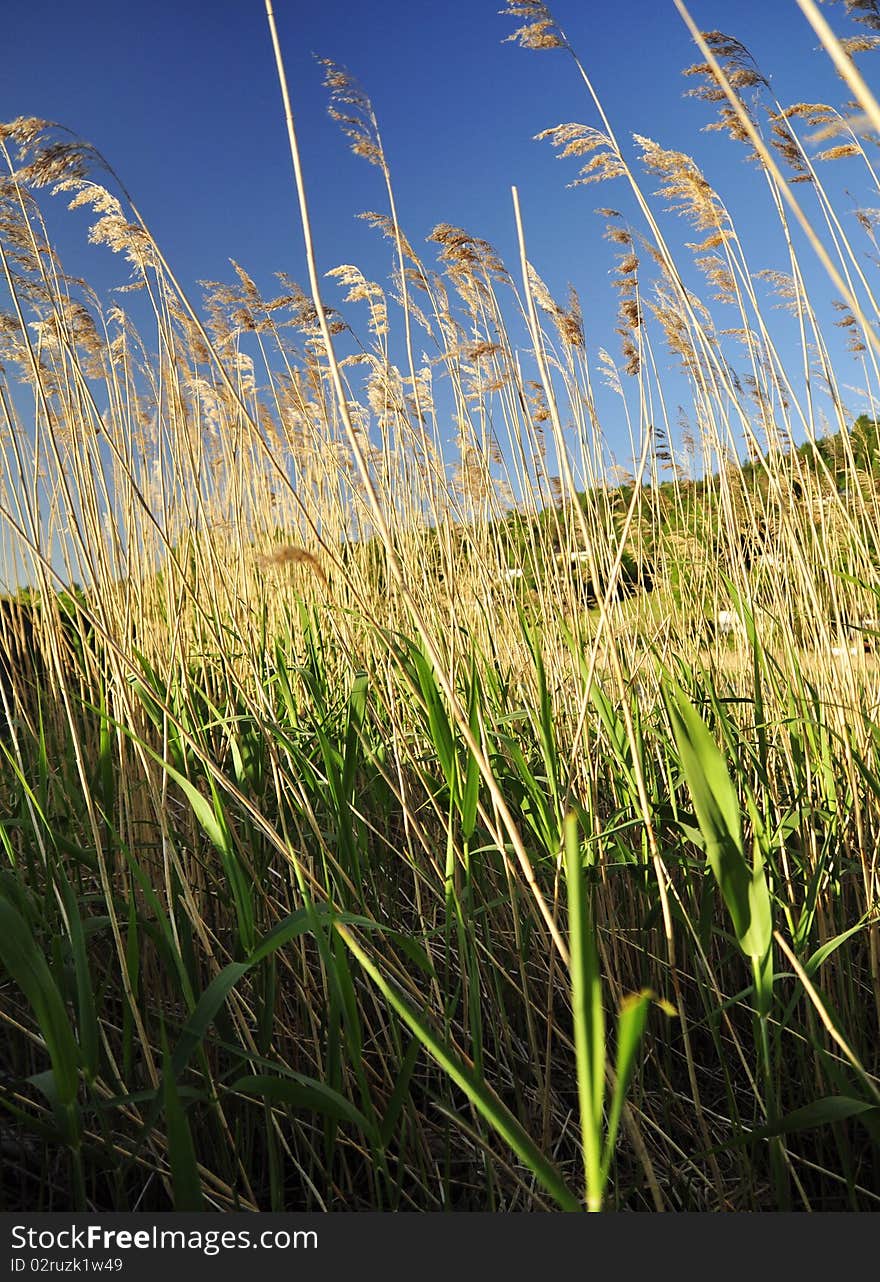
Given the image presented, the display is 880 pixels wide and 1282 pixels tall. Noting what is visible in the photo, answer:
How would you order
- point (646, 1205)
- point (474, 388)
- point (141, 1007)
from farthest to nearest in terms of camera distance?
point (474, 388) < point (141, 1007) < point (646, 1205)

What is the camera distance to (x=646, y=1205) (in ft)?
2.65

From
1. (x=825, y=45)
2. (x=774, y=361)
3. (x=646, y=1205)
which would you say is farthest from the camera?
(x=774, y=361)

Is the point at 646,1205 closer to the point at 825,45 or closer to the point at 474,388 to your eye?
the point at 825,45

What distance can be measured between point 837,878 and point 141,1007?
3.00 feet

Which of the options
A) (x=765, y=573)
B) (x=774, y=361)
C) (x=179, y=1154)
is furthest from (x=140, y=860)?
(x=765, y=573)

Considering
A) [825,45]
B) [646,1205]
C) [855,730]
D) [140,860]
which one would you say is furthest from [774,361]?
[140,860]

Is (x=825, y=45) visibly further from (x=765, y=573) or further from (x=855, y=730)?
(x=765, y=573)

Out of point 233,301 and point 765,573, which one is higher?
point 233,301

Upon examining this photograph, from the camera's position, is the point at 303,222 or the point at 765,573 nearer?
the point at 303,222

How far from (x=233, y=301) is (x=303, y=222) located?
156 cm

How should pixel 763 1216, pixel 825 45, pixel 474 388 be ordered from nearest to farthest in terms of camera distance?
pixel 825 45, pixel 763 1216, pixel 474 388

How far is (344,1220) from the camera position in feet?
1.82

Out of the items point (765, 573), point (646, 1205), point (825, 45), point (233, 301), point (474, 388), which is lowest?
point (646, 1205)

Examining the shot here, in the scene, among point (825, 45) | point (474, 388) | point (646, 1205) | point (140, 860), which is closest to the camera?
point (825, 45)
